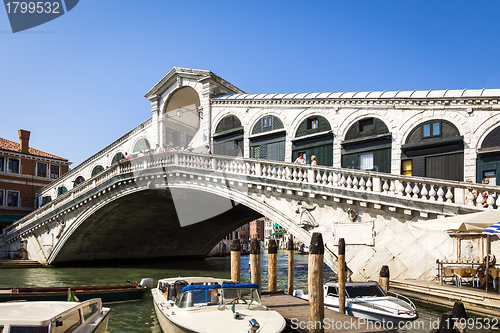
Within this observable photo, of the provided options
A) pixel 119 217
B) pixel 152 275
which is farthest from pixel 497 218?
pixel 119 217

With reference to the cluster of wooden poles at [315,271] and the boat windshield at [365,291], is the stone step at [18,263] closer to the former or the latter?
the cluster of wooden poles at [315,271]

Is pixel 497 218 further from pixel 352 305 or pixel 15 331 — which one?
pixel 15 331

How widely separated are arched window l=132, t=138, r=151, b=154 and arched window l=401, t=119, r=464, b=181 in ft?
57.9

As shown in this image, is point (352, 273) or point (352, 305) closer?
point (352, 305)

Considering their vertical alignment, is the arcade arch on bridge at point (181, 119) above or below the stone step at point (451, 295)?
above

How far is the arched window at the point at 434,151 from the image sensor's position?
13.7 metres

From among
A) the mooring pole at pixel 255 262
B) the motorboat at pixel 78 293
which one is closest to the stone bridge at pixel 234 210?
the mooring pole at pixel 255 262

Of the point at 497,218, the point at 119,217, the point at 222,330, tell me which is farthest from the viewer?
the point at 119,217

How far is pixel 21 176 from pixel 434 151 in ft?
107

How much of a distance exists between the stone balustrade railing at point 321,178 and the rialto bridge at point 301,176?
1.9 inches

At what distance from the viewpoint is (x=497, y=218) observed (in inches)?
358

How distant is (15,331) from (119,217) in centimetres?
2027

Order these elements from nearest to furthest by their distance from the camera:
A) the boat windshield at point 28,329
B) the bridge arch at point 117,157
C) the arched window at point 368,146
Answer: the boat windshield at point 28,329, the arched window at point 368,146, the bridge arch at point 117,157

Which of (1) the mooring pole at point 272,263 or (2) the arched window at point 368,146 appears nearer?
(1) the mooring pole at point 272,263
